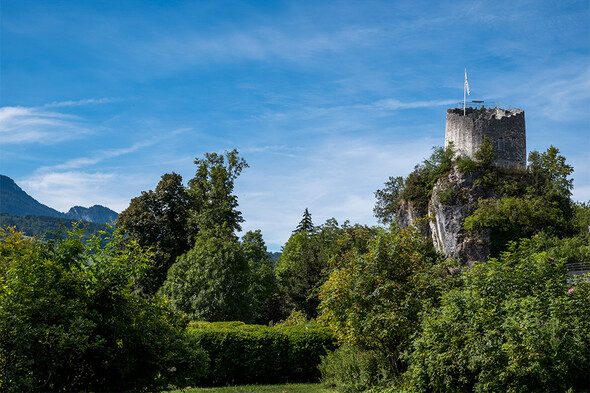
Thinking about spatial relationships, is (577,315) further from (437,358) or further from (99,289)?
(99,289)

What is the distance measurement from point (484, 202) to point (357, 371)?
26.3m

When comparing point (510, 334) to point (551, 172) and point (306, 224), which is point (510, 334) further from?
point (306, 224)

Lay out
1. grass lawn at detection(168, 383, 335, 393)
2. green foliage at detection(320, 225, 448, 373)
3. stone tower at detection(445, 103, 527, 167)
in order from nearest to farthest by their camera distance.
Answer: green foliage at detection(320, 225, 448, 373) → grass lawn at detection(168, 383, 335, 393) → stone tower at detection(445, 103, 527, 167)

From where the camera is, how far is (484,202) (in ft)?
127

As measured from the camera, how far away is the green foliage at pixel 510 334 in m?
9.77

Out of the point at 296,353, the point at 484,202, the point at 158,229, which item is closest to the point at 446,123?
the point at 484,202

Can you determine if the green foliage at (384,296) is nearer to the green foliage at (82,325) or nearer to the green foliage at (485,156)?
the green foliage at (82,325)

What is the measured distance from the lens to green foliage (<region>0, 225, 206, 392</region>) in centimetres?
739

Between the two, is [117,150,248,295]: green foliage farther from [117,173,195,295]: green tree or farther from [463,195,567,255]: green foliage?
[463,195,567,255]: green foliage

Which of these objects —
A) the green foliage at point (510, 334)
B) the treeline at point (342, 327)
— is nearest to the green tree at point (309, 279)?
the treeline at point (342, 327)

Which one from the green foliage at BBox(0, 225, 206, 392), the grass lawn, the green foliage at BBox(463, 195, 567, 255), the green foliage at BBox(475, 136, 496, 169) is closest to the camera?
the green foliage at BBox(0, 225, 206, 392)

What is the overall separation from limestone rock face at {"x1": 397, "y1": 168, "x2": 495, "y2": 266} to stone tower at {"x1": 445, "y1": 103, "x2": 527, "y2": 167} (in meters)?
5.45

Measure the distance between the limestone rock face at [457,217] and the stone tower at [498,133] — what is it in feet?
17.9

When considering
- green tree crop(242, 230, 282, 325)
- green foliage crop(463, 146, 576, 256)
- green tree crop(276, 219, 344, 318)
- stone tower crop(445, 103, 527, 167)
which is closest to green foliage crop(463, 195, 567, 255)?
green foliage crop(463, 146, 576, 256)
